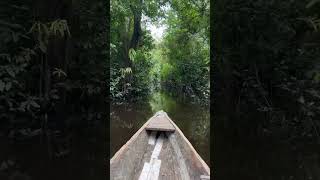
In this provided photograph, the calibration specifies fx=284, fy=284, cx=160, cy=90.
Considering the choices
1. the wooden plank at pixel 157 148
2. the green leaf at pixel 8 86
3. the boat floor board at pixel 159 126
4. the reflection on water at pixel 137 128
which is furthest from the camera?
the reflection on water at pixel 137 128

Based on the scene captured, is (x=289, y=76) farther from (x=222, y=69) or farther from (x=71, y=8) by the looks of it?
(x=71, y=8)

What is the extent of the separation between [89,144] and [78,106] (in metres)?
0.40

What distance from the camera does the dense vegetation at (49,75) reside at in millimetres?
1616

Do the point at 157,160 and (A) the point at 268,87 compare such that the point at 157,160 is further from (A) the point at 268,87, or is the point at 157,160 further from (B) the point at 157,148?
(A) the point at 268,87

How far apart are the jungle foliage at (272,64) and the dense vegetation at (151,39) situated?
8443 millimetres

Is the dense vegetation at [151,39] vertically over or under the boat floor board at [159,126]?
over

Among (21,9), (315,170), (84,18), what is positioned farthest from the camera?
(84,18)

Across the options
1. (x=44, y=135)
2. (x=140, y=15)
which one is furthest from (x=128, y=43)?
(x=44, y=135)

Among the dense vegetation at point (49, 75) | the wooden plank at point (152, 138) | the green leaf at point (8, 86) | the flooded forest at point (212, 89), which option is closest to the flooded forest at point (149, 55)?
the wooden plank at point (152, 138)

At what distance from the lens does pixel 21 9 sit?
5.41 ft

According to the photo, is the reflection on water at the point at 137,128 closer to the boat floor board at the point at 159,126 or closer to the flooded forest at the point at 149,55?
the flooded forest at the point at 149,55

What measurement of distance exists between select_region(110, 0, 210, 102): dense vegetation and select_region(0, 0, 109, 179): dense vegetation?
322 inches

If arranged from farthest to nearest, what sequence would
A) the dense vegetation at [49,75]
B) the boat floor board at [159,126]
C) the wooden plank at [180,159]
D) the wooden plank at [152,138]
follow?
Result: the boat floor board at [159,126] → the wooden plank at [152,138] → the wooden plank at [180,159] → the dense vegetation at [49,75]

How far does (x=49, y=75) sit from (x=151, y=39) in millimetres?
13427
